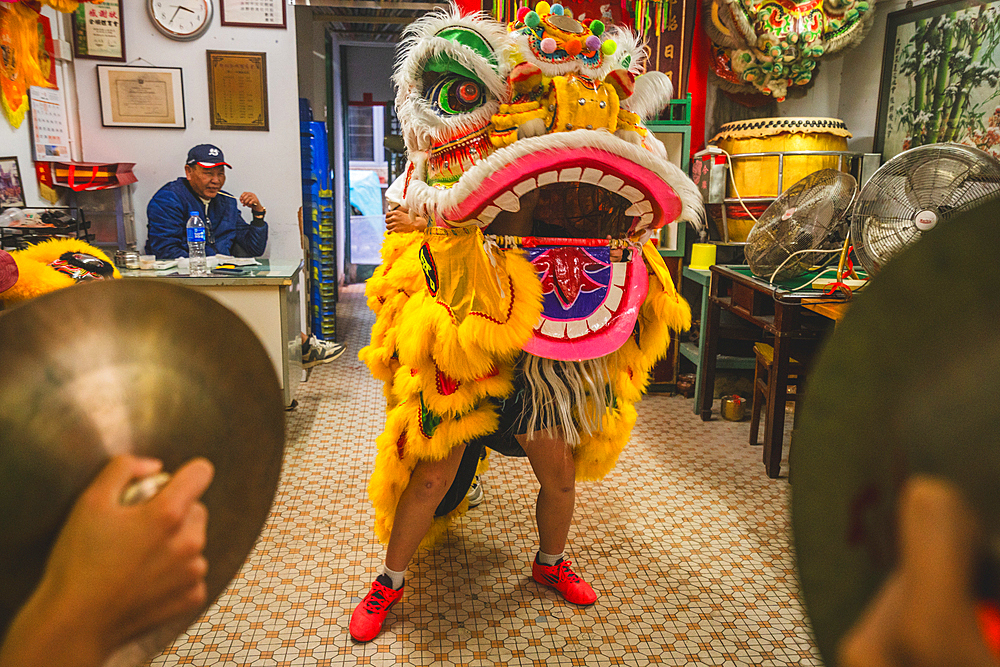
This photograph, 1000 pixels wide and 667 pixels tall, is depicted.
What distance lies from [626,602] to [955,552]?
60.7 inches

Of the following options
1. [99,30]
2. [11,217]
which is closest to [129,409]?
[11,217]

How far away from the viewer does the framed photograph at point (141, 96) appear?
3.76 meters

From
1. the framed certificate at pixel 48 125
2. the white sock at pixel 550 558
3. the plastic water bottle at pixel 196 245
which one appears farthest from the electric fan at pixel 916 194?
the framed certificate at pixel 48 125

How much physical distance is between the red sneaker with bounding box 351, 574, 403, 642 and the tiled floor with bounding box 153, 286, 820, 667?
0.09ft

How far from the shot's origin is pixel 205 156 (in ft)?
12.0

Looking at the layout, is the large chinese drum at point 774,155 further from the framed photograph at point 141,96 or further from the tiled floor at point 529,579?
the framed photograph at point 141,96

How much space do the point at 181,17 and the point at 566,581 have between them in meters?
3.77

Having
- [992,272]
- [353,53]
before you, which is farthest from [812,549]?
[353,53]

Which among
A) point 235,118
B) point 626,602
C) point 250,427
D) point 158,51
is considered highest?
point 158,51

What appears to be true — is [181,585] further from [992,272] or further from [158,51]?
[158,51]

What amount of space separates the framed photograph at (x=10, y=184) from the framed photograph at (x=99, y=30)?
1.02 meters

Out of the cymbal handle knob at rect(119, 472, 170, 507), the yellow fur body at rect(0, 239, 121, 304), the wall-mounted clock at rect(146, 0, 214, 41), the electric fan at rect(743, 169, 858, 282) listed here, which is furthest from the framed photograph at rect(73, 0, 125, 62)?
the cymbal handle knob at rect(119, 472, 170, 507)

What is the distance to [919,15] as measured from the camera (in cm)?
317

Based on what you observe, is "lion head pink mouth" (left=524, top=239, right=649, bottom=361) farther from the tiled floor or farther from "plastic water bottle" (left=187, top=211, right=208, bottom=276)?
"plastic water bottle" (left=187, top=211, right=208, bottom=276)
